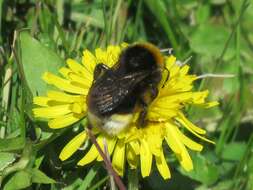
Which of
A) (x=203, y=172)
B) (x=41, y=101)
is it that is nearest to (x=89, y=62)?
(x=41, y=101)

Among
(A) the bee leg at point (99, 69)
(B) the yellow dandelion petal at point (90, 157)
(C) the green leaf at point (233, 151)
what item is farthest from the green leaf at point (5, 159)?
(C) the green leaf at point (233, 151)

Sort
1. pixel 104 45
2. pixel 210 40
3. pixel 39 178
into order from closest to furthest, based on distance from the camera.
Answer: pixel 39 178
pixel 104 45
pixel 210 40

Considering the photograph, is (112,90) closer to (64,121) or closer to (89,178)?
(64,121)

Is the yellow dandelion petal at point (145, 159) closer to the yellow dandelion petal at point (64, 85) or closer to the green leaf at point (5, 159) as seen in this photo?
the yellow dandelion petal at point (64, 85)

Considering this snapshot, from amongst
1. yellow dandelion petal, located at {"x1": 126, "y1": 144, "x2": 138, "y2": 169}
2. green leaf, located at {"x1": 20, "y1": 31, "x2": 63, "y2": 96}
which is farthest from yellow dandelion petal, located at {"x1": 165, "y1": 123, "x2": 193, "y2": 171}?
green leaf, located at {"x1": 20, "y1": 31, "x2": 63, "y2": 96}

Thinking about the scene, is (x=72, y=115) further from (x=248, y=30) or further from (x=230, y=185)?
(x=248, y=30)

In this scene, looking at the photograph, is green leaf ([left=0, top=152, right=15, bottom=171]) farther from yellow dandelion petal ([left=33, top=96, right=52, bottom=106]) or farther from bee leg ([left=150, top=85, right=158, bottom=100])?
bee leg ([left=150, top=85, right=158, bottom=100])

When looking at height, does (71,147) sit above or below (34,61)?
below
